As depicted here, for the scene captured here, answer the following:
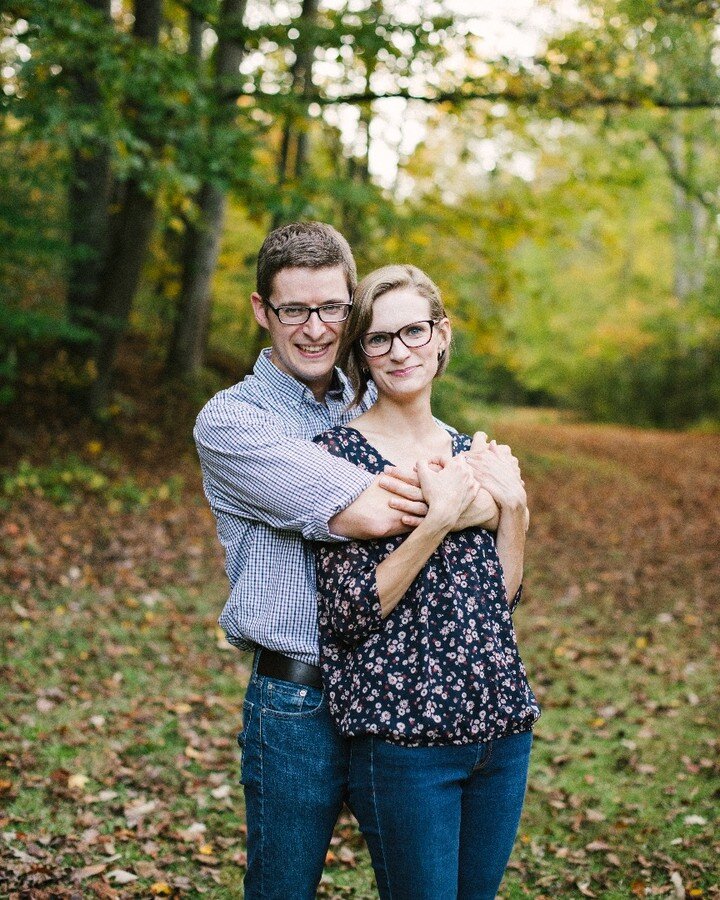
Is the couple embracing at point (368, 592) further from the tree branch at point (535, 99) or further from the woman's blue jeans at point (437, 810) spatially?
the tree branch at point (535, 99)

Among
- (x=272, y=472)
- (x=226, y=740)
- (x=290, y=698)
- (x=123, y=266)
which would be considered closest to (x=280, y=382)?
(x=272, y=472)

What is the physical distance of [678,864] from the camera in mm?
4332

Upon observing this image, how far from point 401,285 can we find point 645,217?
29936mm

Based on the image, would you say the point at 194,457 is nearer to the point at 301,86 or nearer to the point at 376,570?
the point at 301,86

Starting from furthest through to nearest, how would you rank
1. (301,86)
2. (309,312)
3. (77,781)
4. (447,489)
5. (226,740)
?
(301,86) → (226,740) → (77,781) → (309,312) → (447,489)

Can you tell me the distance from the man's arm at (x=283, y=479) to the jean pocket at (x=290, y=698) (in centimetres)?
39

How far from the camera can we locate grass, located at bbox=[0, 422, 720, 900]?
4.27 meters

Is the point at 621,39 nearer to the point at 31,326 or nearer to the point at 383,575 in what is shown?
the point at 31,326

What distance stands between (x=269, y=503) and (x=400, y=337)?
21.7 inches

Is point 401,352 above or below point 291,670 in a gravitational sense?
above

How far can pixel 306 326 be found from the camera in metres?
2.50

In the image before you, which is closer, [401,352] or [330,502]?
[330,502]

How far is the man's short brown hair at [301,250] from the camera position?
2463mm

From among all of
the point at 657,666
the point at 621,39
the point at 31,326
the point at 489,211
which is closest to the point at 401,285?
the point at 657,666
